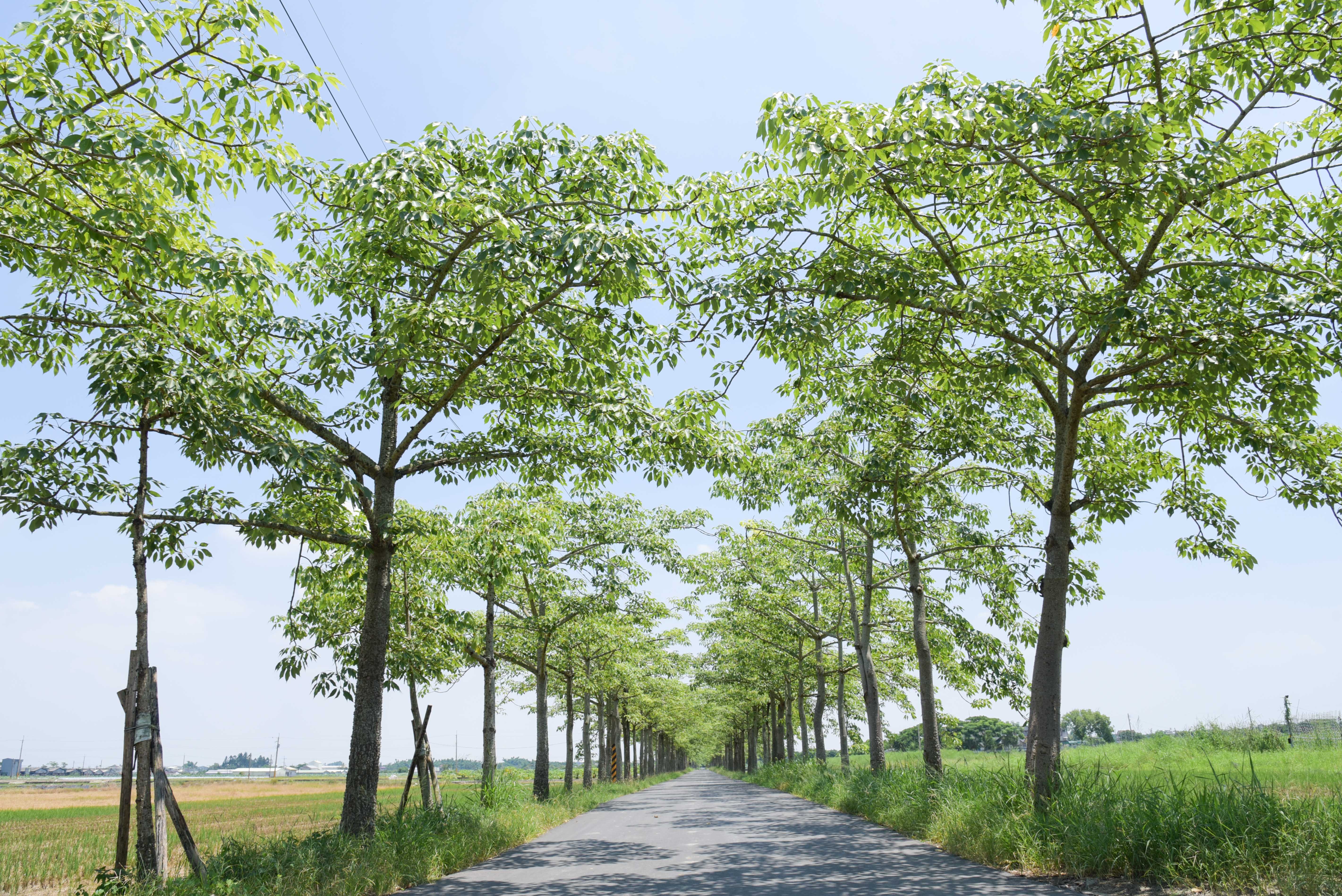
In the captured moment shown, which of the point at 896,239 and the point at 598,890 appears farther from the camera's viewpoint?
the point at 896,239

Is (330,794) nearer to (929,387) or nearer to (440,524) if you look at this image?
(440,524)

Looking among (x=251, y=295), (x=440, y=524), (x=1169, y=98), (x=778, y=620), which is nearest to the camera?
(x=1169, y=98)

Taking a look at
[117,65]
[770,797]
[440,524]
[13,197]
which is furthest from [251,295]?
[770,797]

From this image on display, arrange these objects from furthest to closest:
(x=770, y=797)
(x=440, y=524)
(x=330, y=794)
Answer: (x=330, y=794) < (x=770, y=797) < (x=440, y=524)

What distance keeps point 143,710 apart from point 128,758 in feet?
1.39

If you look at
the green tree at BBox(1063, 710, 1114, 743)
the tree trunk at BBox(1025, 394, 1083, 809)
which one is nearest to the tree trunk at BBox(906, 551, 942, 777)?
the tree trunk at BBox(1025, 394, 1083, 809)

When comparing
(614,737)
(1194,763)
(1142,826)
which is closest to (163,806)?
(1142,826)

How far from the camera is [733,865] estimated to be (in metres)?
9.27

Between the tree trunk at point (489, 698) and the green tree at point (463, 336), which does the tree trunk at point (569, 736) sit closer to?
the tree trunk at point (489, 698)

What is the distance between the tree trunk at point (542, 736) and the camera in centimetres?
2106

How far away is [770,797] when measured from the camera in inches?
932

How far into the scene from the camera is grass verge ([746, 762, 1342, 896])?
5.84 m

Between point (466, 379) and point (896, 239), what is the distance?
19.1ft

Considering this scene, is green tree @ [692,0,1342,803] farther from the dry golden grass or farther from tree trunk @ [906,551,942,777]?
the dry golden grass
